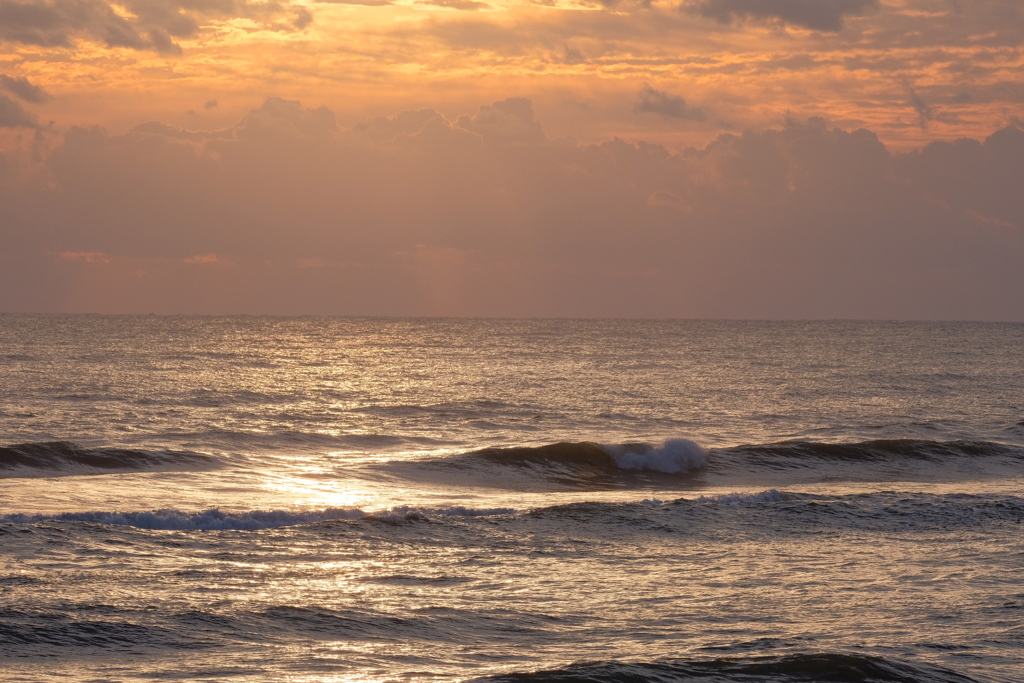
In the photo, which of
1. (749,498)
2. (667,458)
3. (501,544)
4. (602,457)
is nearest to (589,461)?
(602,457)

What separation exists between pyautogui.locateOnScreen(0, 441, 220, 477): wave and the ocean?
125 mm

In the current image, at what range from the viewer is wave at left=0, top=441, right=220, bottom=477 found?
85.1ft

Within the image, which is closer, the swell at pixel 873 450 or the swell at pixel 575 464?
the swell at pixel 575 464

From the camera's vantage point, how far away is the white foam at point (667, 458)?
30.4 m

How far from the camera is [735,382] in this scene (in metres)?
60.3

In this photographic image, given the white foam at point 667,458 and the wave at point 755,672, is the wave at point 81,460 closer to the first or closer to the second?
the white foam at point 667,458

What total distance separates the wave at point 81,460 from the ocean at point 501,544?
4.9 inches

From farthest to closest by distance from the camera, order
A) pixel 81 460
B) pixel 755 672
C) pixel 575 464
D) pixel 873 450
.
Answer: pixel 873 450
pixel 575 464
pixel 81 460
pixel 755 672

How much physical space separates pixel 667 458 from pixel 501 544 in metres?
14.4

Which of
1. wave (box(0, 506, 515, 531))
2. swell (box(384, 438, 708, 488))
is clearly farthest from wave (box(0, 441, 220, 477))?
wave (box(0, 506, 515, 531))

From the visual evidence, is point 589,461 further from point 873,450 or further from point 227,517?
point 227,517

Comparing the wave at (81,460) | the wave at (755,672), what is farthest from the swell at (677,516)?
the wave at (81,460)

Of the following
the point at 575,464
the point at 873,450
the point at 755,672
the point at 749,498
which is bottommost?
the point at 575,464

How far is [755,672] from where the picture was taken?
10430 millimetres
